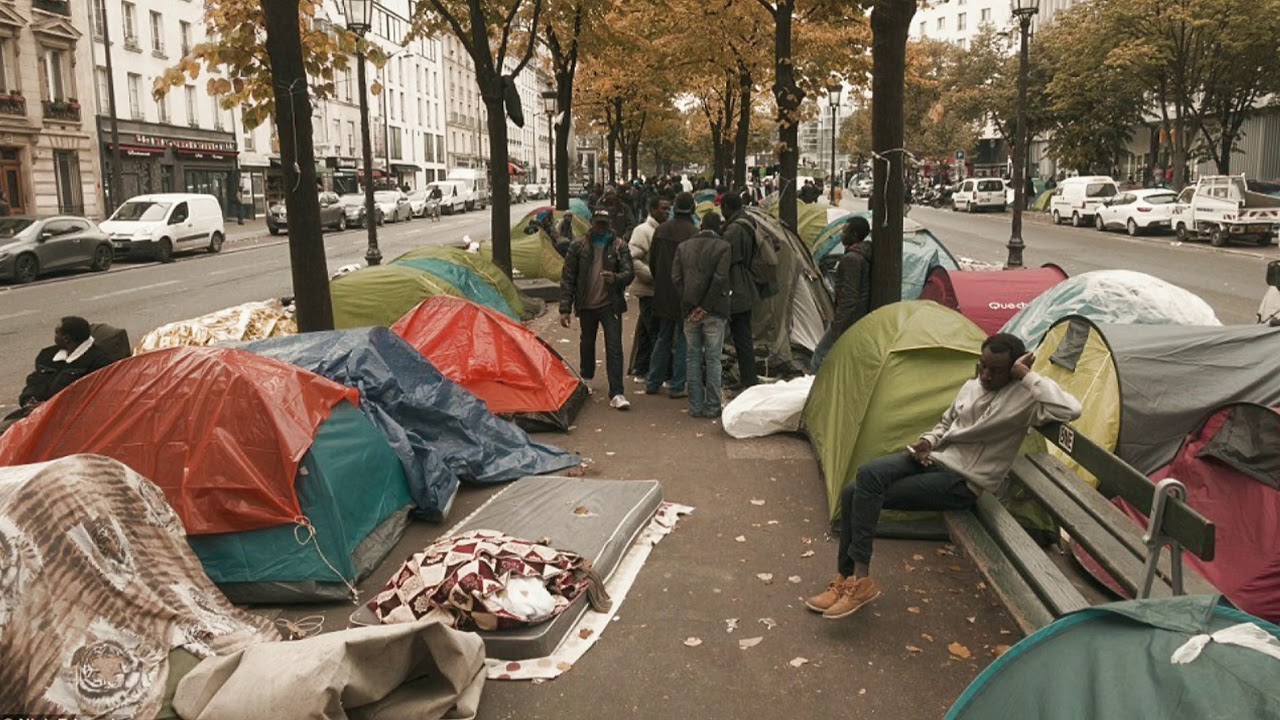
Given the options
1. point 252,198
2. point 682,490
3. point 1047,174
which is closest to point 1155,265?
point 682,490

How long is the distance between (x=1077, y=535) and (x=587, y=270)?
236 inches

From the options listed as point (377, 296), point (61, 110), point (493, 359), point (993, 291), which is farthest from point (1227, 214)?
point (61, 110)

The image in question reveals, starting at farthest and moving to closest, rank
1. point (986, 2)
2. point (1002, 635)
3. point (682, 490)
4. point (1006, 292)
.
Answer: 1. point (986, 2)
2. point (1006, 292)
3. point (682, 490)
4. point (1002, 635)

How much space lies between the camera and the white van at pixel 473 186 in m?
59.9

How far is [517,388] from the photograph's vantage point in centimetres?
903

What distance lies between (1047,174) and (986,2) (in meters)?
25.8

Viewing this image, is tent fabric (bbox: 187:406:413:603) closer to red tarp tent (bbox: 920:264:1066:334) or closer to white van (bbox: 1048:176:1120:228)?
red tarp tent (bbox: 920:264:1066:334)

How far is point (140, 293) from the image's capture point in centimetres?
2020

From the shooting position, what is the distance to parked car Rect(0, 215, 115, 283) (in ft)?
72.5

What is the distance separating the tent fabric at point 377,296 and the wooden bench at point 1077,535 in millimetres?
6306

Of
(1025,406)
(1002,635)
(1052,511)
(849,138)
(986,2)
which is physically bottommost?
(1002,635)

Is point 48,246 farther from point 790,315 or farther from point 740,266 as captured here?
point 740,266

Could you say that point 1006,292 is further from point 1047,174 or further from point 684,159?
point 684,159

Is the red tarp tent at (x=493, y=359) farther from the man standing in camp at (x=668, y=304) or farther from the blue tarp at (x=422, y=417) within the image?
the man standing in camp at (x=668, y=304)
